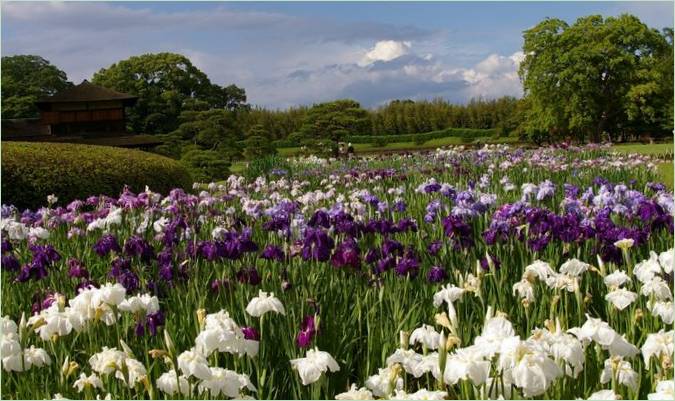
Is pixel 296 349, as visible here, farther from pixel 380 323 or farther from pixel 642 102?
pixel 642 102

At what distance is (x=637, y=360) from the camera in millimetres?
3551

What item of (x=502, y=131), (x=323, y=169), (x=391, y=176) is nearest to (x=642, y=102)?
(x=502, y=131)

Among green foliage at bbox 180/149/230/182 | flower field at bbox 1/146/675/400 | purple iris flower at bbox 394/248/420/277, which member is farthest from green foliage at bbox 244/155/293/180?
purple iris flower at bbox 394/248/420/277

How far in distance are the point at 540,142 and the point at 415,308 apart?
152 ft

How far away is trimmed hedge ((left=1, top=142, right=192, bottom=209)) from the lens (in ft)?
45.8

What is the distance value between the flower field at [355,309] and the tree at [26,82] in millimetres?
51108

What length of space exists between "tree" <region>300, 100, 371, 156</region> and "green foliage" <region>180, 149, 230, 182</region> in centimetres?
681

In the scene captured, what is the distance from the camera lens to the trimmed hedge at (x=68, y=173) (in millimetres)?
13961

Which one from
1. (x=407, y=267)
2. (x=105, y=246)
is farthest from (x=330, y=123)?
(x=407, y=267)

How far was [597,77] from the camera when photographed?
4709 cm

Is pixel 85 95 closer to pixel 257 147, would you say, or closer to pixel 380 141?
pixel 380 141

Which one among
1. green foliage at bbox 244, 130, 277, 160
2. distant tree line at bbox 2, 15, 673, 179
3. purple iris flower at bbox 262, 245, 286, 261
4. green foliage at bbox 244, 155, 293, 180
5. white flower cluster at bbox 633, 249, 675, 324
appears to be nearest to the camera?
white flower cluster at bbox 633, 249, 675, 324

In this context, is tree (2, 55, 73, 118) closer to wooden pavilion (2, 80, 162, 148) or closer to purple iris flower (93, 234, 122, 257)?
wooden pavilion (2, 80, 162, 148)

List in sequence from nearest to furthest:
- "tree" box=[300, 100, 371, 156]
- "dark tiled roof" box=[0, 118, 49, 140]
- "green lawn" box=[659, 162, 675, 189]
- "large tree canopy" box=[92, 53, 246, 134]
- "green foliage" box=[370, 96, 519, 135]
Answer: "green lawn" box=[659, 162, 675, 189] → "tree" box=[300, 100, 371, 156] → "dark tiled roof" box=[0, 118, 49, 140] → "large tree canopy" box=[92, 53, 246, 134] → "green foliage" box=[370, 96, 519, 135]
